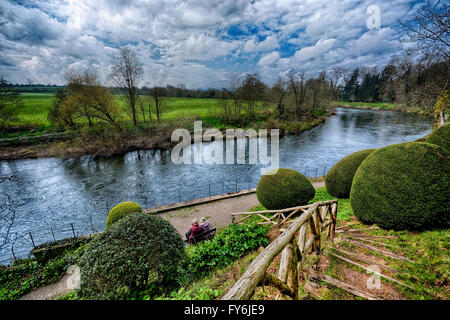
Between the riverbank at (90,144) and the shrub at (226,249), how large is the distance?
73.3 feet

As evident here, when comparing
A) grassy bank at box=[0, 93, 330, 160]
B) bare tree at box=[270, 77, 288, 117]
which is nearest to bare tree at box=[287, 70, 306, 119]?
bare tree at box=[270, 77, 288, 117]

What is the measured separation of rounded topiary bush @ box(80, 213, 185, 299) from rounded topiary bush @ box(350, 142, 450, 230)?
5755 mm

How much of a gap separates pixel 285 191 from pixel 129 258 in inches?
286

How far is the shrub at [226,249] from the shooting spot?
5105 millimetres

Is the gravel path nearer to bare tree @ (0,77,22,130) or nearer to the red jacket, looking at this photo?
the red jacket

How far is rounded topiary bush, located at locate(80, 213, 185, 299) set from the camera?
379cm

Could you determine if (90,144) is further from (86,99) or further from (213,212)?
(213,212)

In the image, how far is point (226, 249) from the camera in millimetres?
5629

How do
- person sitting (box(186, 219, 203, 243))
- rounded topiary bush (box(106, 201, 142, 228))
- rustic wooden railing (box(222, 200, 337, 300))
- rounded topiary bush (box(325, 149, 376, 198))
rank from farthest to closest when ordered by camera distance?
rounded topiary bush (box(325, 149, 376, 198)) → rounded topiary bush (box(106, 201, 142, 228)) → person sitting (box(186, 219, 203, 243)) → rustic wooden railing (box(222, 200, 337, 300))

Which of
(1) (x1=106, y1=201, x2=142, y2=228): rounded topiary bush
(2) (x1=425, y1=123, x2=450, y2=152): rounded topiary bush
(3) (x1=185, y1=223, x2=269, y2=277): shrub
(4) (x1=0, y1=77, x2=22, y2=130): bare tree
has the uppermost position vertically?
(4) (x1=0, y1=77, x2=22, y2=130): bare tree
